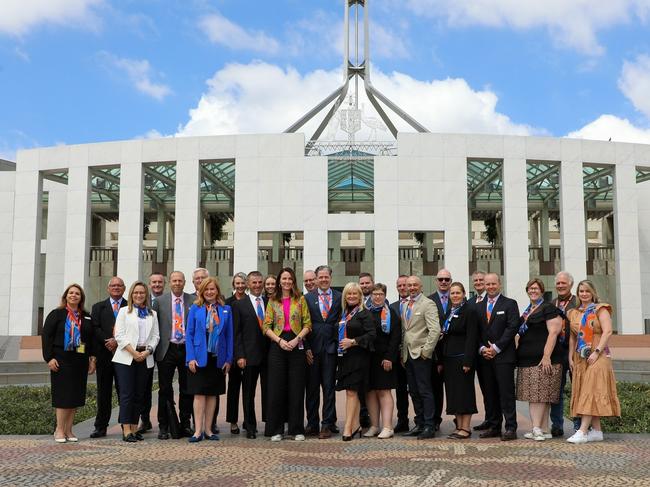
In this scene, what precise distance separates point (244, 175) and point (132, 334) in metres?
17.7

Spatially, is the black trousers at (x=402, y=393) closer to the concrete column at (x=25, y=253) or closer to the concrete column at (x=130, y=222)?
the concrete column at (x=130, y=222)

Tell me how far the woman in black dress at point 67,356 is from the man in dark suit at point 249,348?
1584 millimetres

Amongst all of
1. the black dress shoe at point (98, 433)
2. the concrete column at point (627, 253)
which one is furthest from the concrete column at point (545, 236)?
the black dress shoe at point (98, 433)

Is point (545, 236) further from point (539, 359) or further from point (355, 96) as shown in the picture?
point (539, 359)

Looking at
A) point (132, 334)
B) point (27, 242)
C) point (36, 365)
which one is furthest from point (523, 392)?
point (27, 242)

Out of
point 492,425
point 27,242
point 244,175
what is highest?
point 244,175

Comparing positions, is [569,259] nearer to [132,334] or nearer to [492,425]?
[492,425]

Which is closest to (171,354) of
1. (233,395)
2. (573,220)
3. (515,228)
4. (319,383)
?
(233,395)

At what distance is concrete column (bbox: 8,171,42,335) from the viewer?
25703mm

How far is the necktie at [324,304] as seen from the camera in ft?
24.1

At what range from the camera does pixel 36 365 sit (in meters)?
13.4

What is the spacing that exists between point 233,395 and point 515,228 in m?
18.7

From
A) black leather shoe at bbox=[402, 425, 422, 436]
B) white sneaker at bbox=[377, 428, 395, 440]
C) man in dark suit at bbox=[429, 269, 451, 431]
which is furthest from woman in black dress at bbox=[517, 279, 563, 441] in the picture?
white sneaker at bbox=[377, 428, 395, 440]

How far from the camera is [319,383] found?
7371 mm
